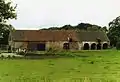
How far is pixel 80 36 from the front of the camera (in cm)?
11469

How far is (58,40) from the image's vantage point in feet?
363

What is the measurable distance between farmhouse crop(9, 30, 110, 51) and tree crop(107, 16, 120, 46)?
25.1 feet

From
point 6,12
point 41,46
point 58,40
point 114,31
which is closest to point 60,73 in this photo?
point 6,12

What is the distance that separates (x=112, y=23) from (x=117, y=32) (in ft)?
25.6

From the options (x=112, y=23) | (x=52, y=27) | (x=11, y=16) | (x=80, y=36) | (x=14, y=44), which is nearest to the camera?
(x=11, y=16)

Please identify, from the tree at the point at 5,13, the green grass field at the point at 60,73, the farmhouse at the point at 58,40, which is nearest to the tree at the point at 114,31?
the farmhouse at the point at 58,40

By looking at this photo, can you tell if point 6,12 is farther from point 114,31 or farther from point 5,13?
point 114,31

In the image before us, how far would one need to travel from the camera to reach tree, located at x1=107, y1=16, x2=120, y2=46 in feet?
402

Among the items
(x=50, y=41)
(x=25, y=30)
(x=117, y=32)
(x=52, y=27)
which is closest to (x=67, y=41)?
(x=50, y=41)

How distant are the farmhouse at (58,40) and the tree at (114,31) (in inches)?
301

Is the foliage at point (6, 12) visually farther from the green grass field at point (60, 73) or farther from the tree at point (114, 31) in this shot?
the tree at point (114, 31)

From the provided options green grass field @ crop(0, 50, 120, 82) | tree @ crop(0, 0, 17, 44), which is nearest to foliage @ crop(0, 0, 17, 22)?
tree @ crop(0, 0, 17, 44)

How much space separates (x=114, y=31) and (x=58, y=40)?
83.4 feet

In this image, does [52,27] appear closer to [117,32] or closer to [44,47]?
[117,32]
